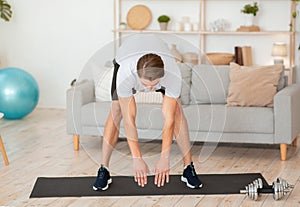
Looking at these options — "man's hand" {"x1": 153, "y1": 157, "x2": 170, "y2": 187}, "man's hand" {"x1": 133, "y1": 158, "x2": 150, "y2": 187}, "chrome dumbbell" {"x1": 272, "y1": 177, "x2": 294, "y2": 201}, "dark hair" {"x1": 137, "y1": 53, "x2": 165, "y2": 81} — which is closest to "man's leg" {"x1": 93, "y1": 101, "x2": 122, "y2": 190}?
"man's hand" {"x1": 133, "y1": 158, "x2": 150, "y2": 187}

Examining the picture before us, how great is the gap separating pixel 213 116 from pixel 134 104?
4.03 ft

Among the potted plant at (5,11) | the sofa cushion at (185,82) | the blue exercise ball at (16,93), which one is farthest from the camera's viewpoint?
the potted plant at (5,11)

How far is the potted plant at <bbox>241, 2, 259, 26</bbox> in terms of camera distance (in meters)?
6.96

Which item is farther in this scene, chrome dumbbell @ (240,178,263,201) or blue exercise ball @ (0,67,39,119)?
blue exercise ball @ (0,67,39,119)

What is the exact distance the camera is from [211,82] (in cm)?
565

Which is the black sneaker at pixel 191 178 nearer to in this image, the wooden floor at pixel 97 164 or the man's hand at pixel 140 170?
the wooden floor at pixel 97 164

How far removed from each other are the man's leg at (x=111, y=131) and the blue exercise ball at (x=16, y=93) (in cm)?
251

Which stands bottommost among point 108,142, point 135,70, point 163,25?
point 108,142

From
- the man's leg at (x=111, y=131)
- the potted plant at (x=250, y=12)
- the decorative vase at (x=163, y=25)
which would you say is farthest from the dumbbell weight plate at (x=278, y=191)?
the decorative vase at (x=163, y=25)

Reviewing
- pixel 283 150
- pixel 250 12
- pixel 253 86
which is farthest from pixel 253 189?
pixel 250 12

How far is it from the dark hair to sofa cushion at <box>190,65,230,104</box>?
1.42 metres

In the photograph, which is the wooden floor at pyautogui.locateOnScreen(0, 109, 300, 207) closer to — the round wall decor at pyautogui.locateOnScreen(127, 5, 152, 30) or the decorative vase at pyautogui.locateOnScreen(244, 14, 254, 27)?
the round wall decor at pyautogui.locateOnScreen(127, 5, 152, 30)

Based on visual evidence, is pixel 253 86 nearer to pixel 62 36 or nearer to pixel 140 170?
pixel 140 170

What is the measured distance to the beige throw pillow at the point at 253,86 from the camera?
550 cm
